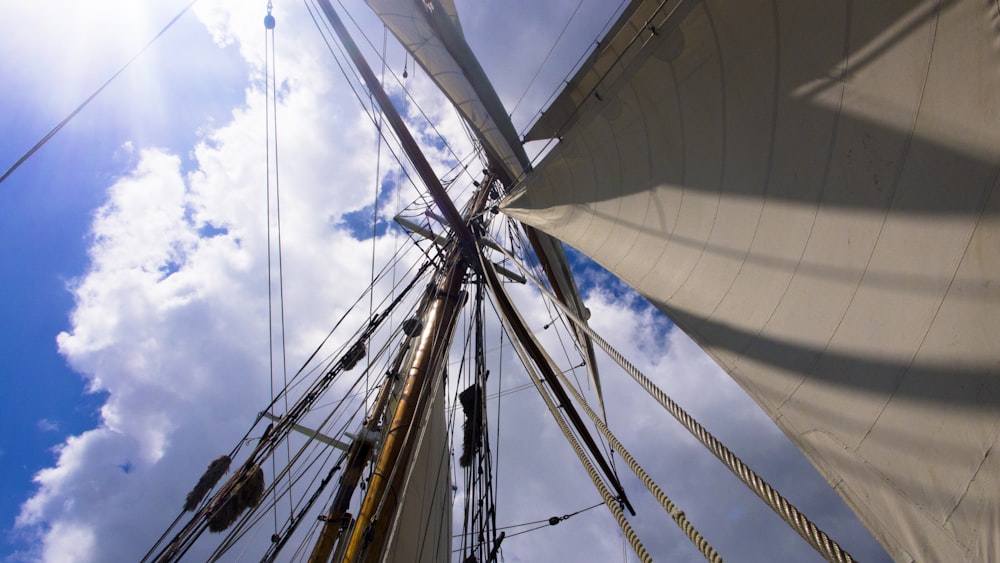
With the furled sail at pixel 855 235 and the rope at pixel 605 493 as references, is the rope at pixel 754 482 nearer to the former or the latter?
the furled sail at pixel 855 235

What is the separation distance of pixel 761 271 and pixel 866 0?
1224 millimetres

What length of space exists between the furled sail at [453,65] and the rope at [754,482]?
6059mm

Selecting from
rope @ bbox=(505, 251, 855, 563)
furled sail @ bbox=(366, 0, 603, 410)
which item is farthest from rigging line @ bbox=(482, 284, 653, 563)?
furled sail @ bbox=(366, 0, 603, 410)

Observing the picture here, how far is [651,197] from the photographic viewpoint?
3506 millimetres

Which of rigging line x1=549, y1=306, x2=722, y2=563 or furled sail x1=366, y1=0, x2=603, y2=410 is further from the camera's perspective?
furled sail x1=366, y1=0, x2=603, y2=410

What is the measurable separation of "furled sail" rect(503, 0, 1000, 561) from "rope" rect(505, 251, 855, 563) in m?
0.16

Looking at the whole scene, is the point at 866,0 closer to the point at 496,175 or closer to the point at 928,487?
the point at 928,487

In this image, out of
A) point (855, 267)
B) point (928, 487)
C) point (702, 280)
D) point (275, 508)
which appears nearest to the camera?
point (928, 487)

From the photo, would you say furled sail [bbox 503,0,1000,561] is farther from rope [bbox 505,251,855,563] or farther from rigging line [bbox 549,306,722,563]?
rigging line [bbox 549,306,722,563]

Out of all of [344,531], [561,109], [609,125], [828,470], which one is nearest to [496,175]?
[561,109]

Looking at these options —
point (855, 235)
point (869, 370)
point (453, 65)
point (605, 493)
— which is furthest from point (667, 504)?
point (453, 65)

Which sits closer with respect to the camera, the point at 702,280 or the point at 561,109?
the point at 702,280

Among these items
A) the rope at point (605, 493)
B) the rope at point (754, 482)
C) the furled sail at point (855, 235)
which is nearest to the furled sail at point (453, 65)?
the furled sail at point (855, 235)

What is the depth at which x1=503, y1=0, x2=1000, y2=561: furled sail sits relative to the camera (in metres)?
1.29
